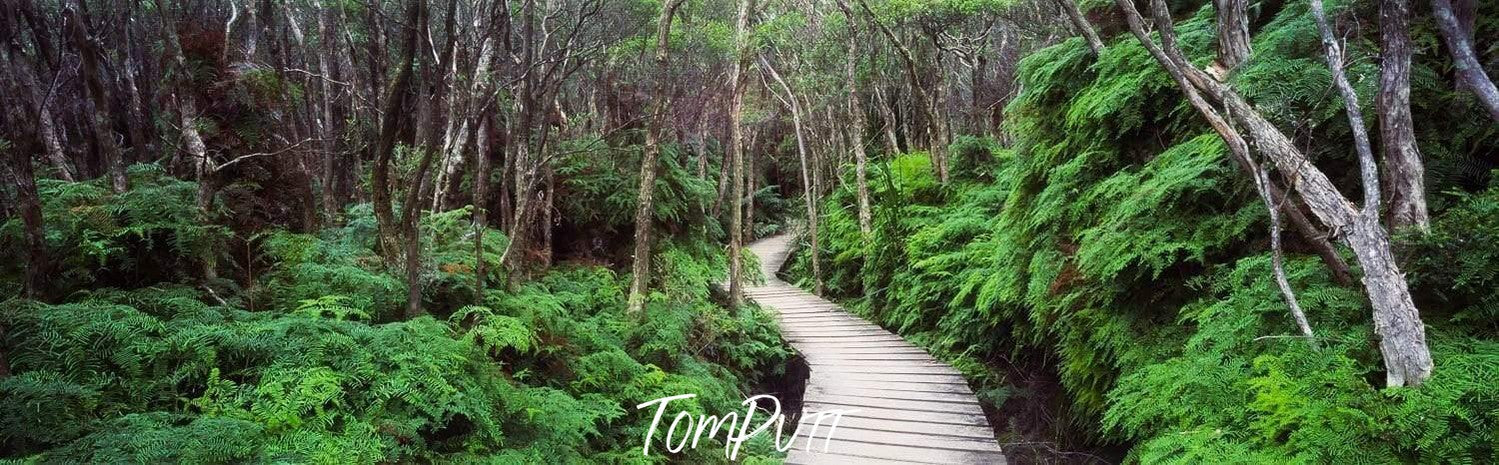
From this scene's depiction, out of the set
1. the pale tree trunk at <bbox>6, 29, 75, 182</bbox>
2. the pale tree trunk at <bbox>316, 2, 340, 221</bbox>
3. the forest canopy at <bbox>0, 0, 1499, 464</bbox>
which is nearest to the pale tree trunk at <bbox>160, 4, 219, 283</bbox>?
the forest canopy at <bbox>0, 0, 1499, 464</bbox>

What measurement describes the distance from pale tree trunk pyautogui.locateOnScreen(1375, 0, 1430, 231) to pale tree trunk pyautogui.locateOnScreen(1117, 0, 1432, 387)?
135 millimetres

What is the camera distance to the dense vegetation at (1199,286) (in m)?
2.84

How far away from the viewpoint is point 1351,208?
10.8 ft

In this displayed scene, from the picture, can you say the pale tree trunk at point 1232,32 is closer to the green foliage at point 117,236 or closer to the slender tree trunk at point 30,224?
the green foliage at point 117,236

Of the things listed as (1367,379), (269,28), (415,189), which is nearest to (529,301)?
(415,189)

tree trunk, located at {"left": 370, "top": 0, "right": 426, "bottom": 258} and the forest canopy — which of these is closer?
the forest canopy

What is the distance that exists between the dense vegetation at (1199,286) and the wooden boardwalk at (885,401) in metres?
0.76

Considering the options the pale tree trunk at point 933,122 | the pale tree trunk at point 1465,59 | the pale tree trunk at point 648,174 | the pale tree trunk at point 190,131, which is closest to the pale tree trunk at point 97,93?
the pale tree trunk at point 190,131

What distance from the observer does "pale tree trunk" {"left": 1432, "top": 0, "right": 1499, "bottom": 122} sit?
3.13 meters

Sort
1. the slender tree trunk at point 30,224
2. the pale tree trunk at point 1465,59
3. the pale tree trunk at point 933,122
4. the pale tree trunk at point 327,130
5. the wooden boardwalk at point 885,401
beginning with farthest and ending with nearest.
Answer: the pale tree trunk at point 933,122, the pale tree trunk at point 327,130, the wooden boardwalk at point 885,401, the slender tree trunk at point 30,224, the pale tree trunk at point 1465,59

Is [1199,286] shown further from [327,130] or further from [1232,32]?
[327,130]

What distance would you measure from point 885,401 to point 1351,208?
3.54m

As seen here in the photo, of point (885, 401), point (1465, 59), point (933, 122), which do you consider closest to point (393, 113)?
point (885, 401)

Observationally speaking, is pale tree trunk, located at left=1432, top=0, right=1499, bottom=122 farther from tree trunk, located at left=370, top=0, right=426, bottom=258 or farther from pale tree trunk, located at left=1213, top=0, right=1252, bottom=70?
tree trunk, located at left=370, top=0, right=426, bottom=258
